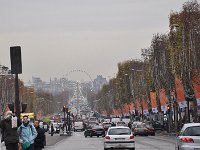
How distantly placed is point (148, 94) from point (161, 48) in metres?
27.7

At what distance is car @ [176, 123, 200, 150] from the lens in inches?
976

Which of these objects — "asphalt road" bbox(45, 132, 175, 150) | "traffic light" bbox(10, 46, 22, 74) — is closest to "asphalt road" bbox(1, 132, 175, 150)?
"asphalt road" bbox(45, 132, 175, 150)

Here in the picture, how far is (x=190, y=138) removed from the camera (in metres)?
25.1

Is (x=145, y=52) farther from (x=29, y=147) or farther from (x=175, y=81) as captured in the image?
(x=29, y=147)

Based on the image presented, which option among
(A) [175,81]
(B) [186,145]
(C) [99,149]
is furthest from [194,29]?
(B) [186,145]

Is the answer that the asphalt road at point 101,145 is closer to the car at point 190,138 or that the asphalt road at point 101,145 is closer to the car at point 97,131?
the car at point 190,138

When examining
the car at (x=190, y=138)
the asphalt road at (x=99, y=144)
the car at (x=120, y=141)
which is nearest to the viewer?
the car at (x=190, y=138)

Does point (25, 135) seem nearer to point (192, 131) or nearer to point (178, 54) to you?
point (192, 131)

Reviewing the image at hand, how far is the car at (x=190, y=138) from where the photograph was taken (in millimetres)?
24781

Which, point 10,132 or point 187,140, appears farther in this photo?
point 187,140

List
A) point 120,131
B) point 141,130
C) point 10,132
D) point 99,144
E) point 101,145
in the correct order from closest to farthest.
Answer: point 10,132
point 120,131
point 101,145
point 99,144
point 141,130

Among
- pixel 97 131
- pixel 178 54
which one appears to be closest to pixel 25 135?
pixel 178 54

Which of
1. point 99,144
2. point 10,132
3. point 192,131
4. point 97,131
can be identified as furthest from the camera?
point 97,131

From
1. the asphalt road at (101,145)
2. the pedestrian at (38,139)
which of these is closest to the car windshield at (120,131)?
the asphalt road at (101,145)
